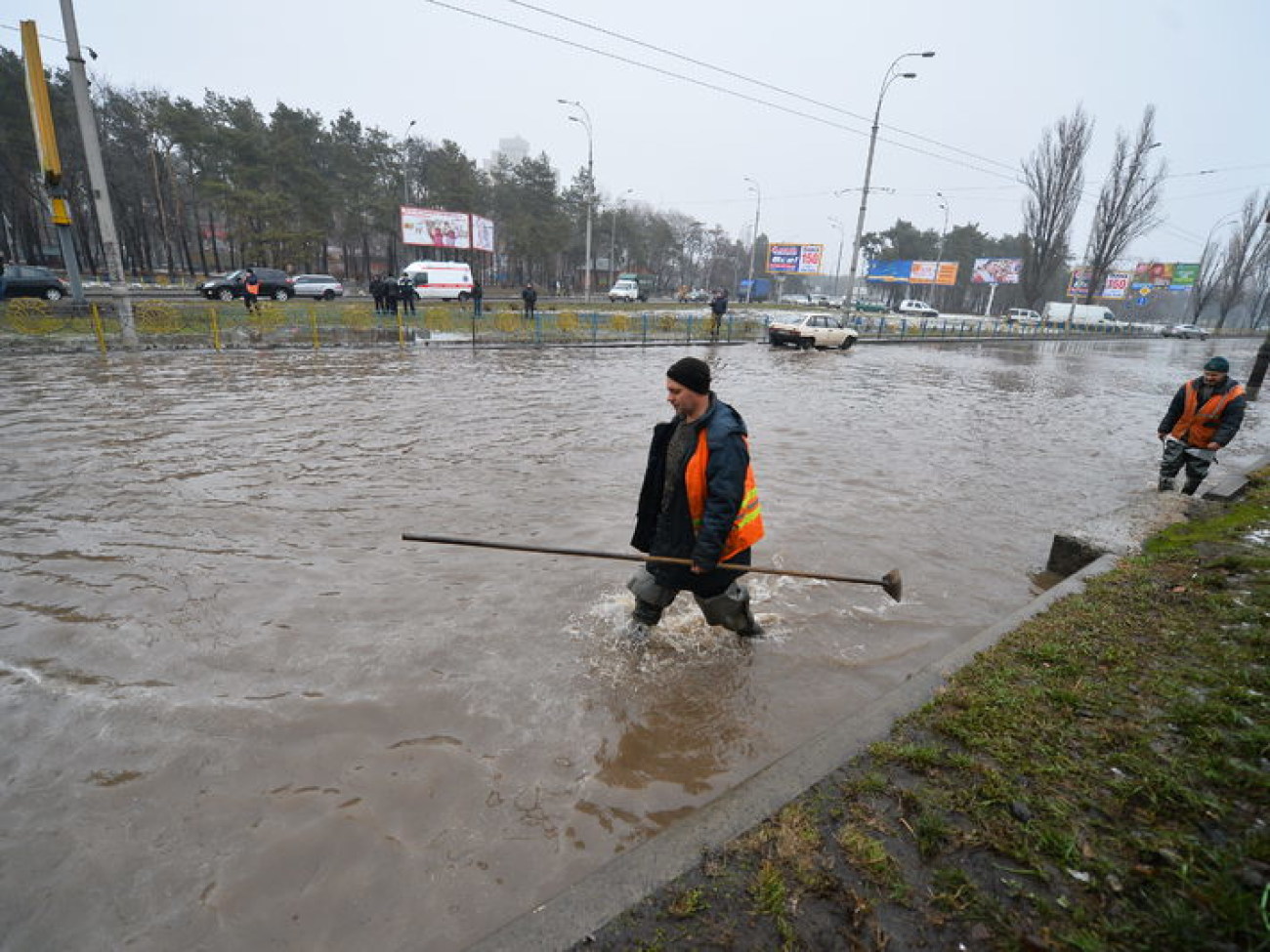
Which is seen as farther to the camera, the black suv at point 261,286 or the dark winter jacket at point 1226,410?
the black suv at point 261,286

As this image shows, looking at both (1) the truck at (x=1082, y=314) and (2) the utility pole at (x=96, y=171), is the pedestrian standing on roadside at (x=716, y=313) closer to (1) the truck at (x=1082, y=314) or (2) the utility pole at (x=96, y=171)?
(2) the utility pole at (x=96, y=171)

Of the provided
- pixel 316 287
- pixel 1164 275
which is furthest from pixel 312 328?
pixel 1164 275

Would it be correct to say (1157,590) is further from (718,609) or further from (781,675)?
(718,609)

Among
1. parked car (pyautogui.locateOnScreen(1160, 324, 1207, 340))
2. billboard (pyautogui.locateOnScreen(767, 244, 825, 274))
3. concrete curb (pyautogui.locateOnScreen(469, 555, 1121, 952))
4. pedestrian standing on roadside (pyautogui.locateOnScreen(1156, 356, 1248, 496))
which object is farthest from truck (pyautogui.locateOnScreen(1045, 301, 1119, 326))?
concrete curb (pyautogui.locateOnScreen(469, 555, 1121, 952))

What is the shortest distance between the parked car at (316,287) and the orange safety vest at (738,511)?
32653 mm

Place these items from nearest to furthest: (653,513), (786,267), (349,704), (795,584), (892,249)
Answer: (349,704), (653,513), (795,584), (786,267), (892,249)

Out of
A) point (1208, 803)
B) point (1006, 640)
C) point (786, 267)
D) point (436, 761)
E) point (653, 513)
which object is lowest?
point (436, 761)

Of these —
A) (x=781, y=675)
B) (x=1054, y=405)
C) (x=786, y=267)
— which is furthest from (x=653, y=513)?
(x=786, y=267)

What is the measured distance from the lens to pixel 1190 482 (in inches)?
266

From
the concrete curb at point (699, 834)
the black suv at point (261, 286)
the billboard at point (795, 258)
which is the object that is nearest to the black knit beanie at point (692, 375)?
the concrete curb at point (699, 834)

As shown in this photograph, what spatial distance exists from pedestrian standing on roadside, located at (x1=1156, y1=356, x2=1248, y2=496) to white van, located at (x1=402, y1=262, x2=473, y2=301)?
3203cm

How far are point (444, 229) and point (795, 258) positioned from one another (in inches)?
1377

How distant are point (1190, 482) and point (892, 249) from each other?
81.3m

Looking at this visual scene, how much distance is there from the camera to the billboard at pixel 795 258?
61.2 metres
